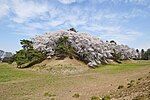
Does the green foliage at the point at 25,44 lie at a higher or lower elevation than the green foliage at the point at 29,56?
higher

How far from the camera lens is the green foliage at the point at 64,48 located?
56.3m

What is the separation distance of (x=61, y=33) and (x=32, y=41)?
7560 mm

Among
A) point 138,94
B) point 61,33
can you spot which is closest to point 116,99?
point 138,94

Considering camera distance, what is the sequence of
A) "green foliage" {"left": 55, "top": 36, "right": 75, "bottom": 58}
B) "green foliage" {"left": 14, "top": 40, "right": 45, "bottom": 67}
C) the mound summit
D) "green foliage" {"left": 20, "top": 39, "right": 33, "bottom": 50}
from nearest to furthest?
"green foliage" {"left": 55, "top": 36, "right": 75, "bottom": 58}, the mound summit, "green foliage" {"left": 14, "top": 40, "right": 45, "bottom": 67}, "green foliage" {"left": 20, "top": 39, "right": 33, "bottom": 50}

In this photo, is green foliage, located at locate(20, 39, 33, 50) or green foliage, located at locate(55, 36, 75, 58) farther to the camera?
green foliage, located at locate(20, 39, 33, 50)

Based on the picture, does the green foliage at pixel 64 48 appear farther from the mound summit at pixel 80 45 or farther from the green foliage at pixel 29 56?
the green foliage at pixel 29 56

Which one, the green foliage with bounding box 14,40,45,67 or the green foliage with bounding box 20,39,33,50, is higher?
the green foliage with bounding box 20,39,33,50

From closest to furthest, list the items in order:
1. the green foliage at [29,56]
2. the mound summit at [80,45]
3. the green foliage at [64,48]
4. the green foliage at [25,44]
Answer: the green foliage at [64,48], the mound summit at [80,45], the green foliage at [29,56], the green foliage at [25,44]

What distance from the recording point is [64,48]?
5616 cm

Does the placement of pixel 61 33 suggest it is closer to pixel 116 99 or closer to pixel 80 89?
pixel 80 89

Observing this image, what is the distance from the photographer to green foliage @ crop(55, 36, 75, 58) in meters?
56.3

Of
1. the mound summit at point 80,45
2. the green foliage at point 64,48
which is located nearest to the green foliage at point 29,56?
the mound summit at point 80,45

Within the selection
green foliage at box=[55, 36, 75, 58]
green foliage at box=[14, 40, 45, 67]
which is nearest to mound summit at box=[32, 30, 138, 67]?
green foliage at box=[55, 36, 75, 58]

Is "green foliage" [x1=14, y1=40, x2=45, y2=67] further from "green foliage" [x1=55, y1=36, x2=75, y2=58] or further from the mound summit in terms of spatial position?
"green foliage" [x1=55, y1=36, x2=75, y2=58]
